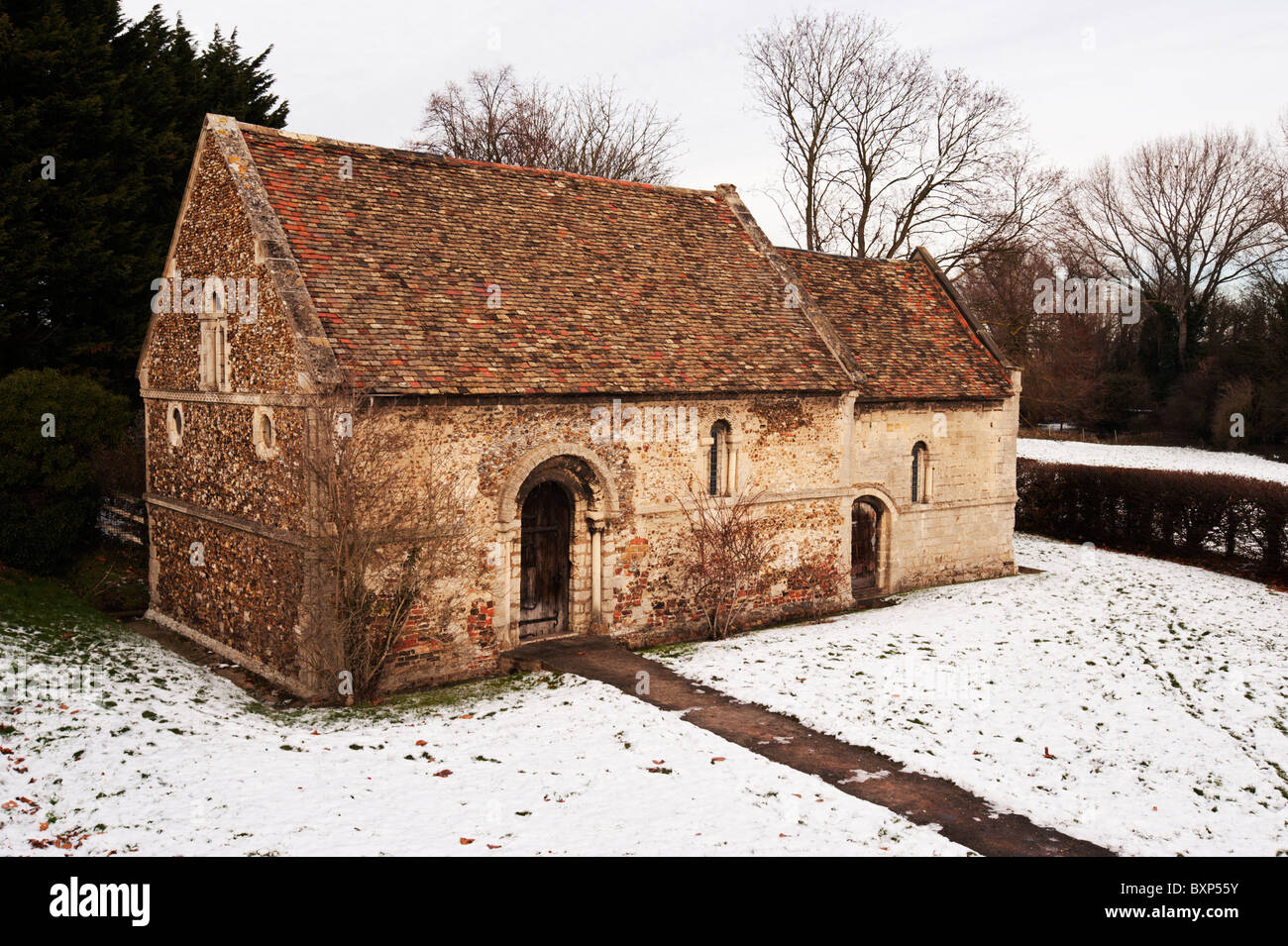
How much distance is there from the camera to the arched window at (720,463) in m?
17.4

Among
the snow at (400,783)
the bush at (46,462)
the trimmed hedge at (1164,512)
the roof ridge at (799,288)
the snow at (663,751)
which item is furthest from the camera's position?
the trimmed hedge at (1164,512)

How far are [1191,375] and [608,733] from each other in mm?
44908

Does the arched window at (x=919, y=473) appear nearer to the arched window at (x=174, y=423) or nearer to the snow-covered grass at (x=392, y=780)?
the snow-covered grass at (x=392, y=780)

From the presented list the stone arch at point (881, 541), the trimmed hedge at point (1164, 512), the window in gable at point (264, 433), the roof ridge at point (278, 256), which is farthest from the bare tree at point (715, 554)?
the trimmed hedge at point (1164, 512)

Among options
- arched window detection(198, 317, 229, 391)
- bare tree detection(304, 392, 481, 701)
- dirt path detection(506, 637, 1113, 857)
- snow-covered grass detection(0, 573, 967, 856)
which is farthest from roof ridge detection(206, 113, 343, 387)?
dirt path detection(506, 637, 1113, 857)

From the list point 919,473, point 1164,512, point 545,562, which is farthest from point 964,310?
point 545,562

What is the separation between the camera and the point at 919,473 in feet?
69.6

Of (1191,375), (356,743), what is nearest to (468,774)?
(356,743)

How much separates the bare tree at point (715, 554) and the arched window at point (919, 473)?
5541 mm

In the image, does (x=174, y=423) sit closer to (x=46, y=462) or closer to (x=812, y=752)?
(x=46, y=462)

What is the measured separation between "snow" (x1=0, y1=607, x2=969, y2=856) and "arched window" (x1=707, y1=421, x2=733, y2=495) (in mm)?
5559

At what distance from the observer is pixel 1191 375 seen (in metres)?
46.3

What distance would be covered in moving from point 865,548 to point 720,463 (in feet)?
16.4

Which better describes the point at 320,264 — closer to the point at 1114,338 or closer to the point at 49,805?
the point at 49,805
